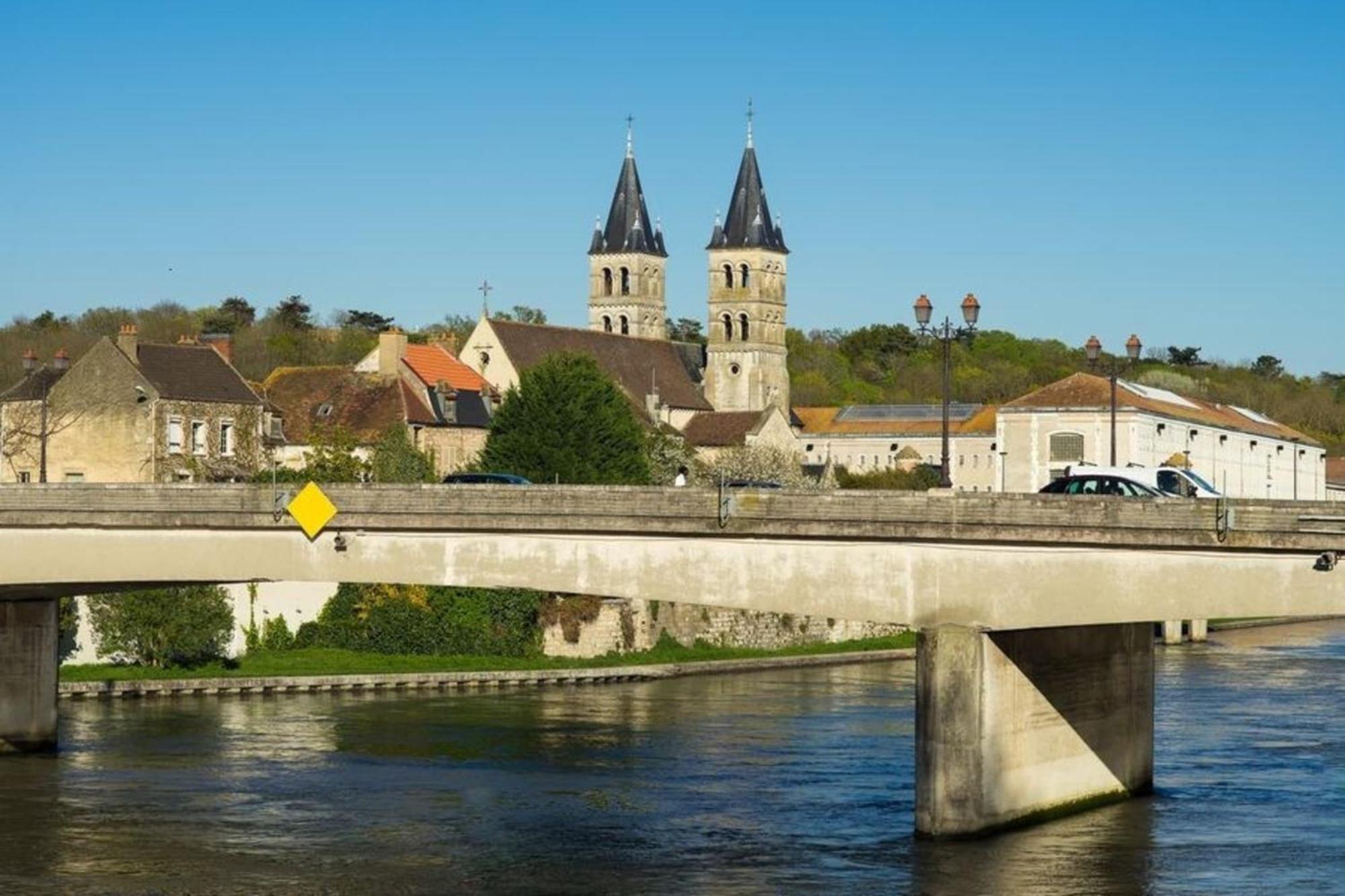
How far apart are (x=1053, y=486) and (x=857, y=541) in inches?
287

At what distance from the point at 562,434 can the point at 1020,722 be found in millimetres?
48106

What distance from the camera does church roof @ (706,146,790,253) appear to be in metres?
154

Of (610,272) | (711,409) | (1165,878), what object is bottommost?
(1165,878)

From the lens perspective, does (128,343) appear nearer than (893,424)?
Yes

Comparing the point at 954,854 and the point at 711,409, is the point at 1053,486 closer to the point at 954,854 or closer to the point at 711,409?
the point at 954,854

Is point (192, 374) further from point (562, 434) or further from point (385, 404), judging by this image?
point (562, 434)

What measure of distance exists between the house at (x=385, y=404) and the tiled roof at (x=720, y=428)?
79.2 feet

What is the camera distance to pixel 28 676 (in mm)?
53156

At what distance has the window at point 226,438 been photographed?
88.2 m

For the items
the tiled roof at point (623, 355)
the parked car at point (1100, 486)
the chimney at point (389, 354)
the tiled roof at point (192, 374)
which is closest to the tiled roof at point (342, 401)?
the chimney at point (389, 354)

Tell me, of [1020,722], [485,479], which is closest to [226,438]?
A: [485,479]

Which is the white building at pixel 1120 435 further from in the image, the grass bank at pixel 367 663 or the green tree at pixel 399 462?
the green tree at pixel 399 462

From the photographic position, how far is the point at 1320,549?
37.0 m

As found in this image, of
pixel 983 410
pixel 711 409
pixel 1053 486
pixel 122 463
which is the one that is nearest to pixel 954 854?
pixel 1053 486
